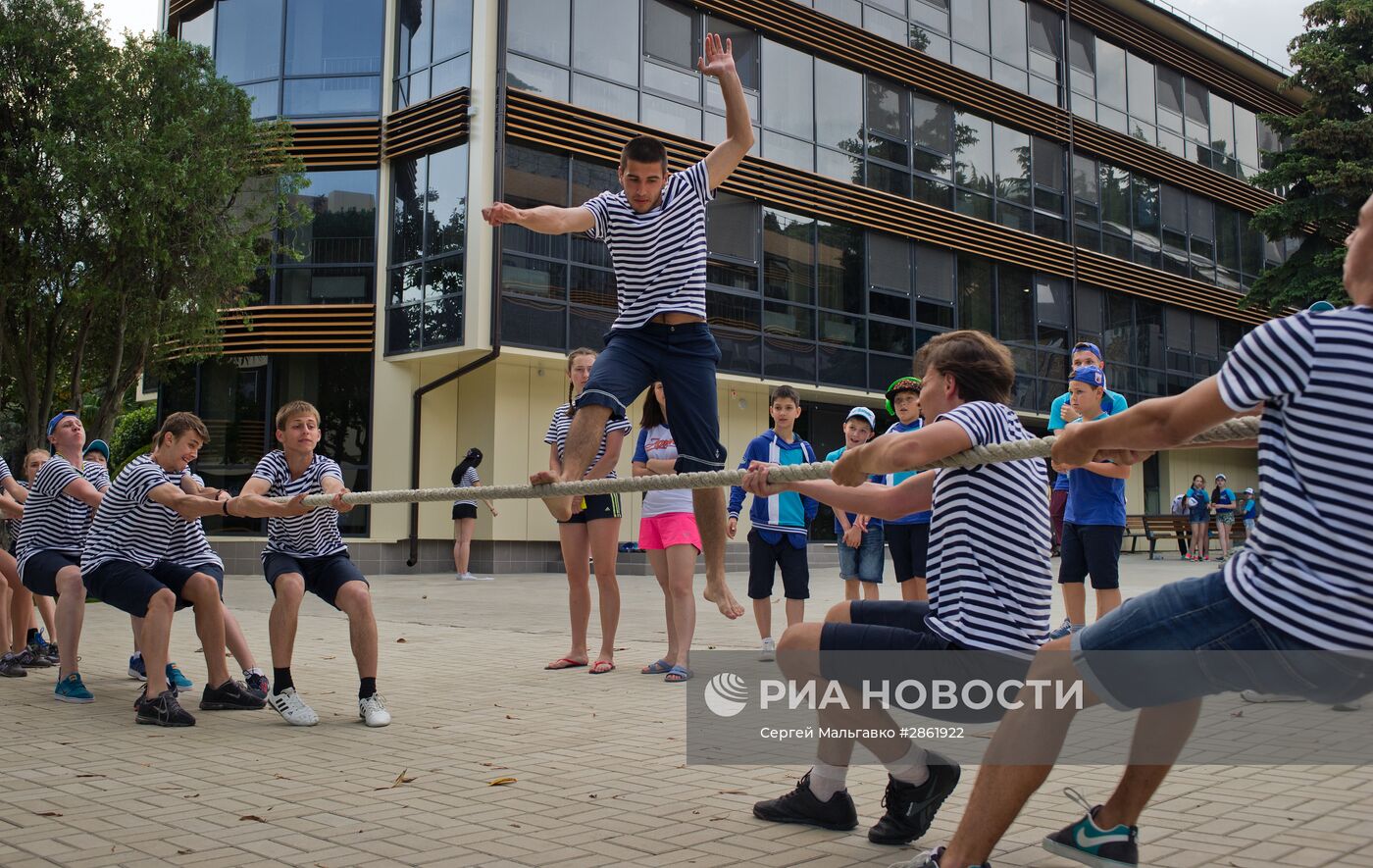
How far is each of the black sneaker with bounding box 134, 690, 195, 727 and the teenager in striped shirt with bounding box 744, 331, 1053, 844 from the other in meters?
4.07

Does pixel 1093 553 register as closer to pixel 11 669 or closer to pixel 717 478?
pixel 717 478

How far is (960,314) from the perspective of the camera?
2798 centimetres

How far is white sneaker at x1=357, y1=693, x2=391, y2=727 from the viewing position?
6.52 m

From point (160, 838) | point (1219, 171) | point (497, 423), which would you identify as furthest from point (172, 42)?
point (1219, 171)

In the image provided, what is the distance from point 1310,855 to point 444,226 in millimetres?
19712

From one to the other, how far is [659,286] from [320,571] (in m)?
2.68

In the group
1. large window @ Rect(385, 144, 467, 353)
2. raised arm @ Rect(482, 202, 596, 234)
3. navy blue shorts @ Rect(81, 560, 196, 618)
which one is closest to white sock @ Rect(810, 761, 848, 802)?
raised arm @ Rect(482, 202, 596, 234)

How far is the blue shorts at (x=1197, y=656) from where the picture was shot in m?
2.71

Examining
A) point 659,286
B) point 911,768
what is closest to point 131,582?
point 659,286

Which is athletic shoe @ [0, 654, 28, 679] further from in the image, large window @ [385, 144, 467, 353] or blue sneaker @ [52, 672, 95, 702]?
large window @ [385, 144, 467, 353]

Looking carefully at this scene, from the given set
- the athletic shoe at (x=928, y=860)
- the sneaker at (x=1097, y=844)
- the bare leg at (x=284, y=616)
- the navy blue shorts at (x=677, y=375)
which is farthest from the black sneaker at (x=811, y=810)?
the bare leg at (x=284, y=616)

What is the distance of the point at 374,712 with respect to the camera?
258 inches

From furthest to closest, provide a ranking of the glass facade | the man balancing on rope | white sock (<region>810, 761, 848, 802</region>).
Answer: the glass facade
the man balancing on rope
white sock (<region>810, 761, 848, 802</region>)

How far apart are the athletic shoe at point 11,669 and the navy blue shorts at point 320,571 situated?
312 centimetres
